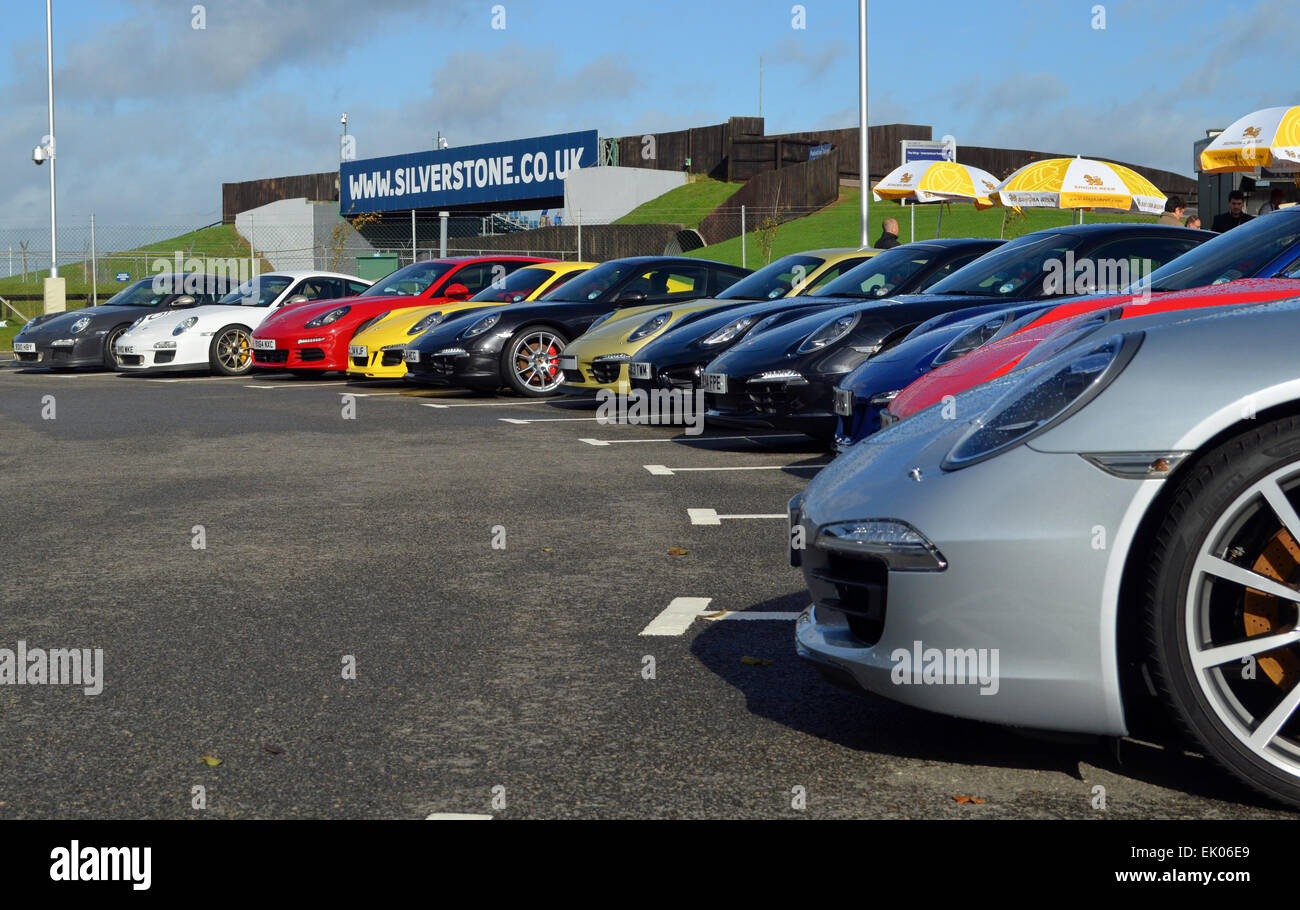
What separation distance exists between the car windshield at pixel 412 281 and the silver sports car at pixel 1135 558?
1442 centimetres

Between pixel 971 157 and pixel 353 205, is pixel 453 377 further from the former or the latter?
pixel 353 205

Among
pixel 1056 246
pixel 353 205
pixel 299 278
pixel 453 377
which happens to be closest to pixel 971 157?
pixel 353 205

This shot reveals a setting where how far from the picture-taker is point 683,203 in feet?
161

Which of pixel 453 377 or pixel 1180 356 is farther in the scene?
pixel 453 377

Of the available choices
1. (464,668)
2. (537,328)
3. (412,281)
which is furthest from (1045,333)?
(412,281)

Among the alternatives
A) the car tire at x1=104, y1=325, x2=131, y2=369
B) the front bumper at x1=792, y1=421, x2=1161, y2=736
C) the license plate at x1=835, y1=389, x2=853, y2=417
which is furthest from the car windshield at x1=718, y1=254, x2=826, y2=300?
the car tire at x1=104, y1=325, x2=131, y2=369

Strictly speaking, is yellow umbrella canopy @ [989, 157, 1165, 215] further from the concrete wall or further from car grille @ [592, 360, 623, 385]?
Result: the concrete wall

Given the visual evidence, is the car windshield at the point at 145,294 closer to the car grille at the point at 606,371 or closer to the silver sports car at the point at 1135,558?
the car grille at the point at 606,371

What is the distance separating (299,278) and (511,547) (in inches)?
533

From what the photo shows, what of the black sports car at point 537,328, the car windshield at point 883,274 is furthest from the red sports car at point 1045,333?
the black sports car at point 537,328

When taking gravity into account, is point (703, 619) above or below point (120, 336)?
below

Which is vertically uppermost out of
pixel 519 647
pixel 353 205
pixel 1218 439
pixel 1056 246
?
pixel 353 205

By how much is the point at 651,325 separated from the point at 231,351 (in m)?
8.02

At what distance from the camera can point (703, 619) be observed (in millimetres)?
4629
